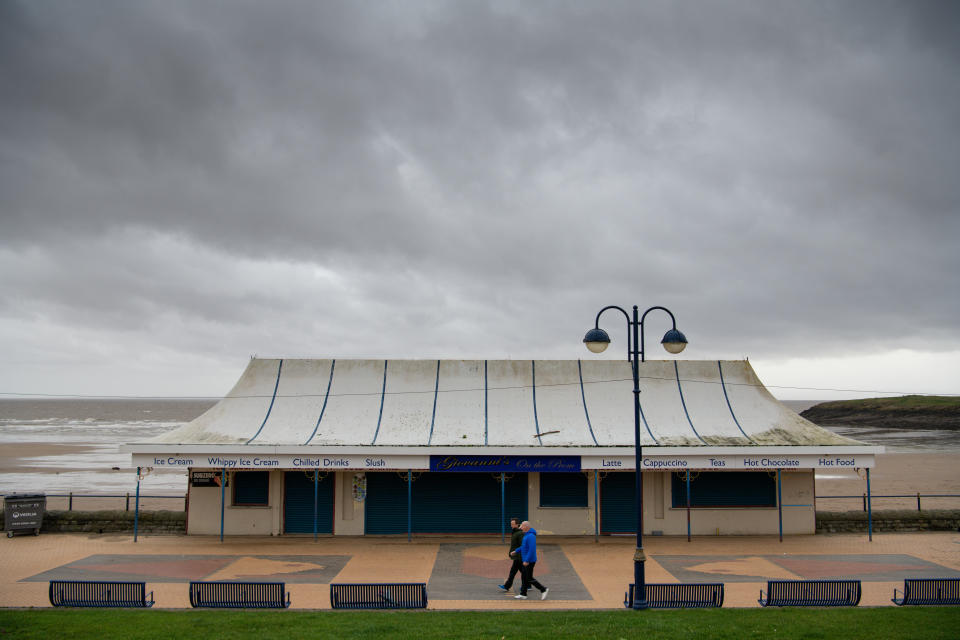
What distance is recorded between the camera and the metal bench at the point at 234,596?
12.2m

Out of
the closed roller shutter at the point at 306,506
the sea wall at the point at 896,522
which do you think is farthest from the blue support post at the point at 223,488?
the sea wall at the point at 896,522

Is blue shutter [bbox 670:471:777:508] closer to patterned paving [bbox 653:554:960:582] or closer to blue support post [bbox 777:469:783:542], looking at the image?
blue support post [bbox 777:469:783:542]

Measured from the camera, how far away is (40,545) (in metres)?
18.9

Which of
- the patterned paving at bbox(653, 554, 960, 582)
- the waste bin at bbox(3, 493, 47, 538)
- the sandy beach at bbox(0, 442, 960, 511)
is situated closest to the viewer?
the patterned paving at bbox(653, 554, 960, 582)

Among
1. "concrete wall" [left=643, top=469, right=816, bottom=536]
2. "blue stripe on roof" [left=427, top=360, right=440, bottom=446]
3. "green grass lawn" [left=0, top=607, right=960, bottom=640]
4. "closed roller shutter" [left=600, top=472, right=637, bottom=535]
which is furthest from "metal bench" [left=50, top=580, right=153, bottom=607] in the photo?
"concrete wall" [left=643, top=469, right=816, bottom=536]

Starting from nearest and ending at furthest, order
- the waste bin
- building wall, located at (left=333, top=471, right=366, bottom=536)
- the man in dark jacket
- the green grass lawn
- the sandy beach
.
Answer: the green grass lawn, the man in dark jacket, the waste bin, building wall, located at (left=333, top=471, right=366, bottom=536), the sandy beach

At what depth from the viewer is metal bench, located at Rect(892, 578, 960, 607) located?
12.3 m

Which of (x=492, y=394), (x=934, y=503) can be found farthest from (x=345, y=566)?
(x=934, y=503)

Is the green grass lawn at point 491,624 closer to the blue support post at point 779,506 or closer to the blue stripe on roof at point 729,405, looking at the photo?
the blue support post at point 779,506

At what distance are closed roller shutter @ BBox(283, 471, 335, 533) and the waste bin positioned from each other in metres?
6.93

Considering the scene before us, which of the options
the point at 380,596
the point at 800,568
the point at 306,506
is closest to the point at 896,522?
the point at 800,568

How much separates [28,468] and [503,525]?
4069 cm

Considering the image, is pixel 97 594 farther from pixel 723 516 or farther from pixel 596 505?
pixel 723 516

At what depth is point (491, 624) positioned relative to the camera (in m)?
11.0
